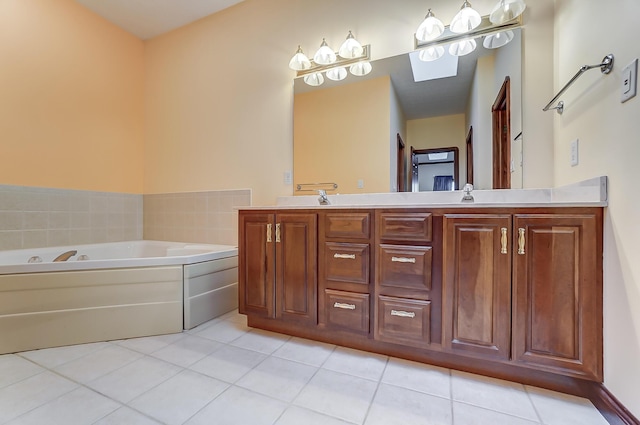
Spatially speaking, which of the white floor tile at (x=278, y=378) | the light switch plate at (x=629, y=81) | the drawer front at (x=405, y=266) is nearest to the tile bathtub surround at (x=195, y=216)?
the white floor tile at (x=278, y=378)

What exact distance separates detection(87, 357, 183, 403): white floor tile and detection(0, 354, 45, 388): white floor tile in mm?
374

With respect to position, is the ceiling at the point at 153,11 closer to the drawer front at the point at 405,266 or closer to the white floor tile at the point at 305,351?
the drawer front at the point at 405,266

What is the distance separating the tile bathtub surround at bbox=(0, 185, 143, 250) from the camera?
7.02ft

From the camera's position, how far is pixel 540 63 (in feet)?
5.19

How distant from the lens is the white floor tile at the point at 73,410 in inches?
40.9

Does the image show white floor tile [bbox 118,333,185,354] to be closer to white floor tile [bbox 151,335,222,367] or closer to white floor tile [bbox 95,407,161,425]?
white floor tile [bbox 151,335,222,367]

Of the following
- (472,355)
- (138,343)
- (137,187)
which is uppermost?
(137,187)

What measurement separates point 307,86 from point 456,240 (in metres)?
1.67

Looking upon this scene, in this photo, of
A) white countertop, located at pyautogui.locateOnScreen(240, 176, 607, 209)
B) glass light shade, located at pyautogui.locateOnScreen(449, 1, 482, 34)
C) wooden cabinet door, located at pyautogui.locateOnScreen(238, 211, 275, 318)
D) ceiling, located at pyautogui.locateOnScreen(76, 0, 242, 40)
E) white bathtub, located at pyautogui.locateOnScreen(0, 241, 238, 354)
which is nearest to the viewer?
white countertop, located at pyautogui.locateOnScreen(240, 176, 607, 209)

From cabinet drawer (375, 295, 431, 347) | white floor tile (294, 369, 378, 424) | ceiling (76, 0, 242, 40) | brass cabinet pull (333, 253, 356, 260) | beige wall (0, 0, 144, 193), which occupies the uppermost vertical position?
ceiling (76, 0, 242, 40)

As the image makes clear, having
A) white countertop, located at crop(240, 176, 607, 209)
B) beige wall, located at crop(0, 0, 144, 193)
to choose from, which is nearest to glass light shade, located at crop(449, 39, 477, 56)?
white countertop, located at crop(240, 176, 607, 209)

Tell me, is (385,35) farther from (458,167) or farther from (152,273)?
(152,273)

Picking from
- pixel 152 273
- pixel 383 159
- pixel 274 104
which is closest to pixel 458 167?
pixel 383 159

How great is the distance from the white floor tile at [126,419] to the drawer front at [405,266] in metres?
1.16
